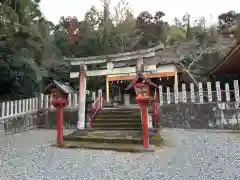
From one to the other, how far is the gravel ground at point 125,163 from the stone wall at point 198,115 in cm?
295

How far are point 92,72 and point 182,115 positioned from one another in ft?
15.0

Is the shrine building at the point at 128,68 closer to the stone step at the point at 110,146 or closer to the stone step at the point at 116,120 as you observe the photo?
the stone step at the point at 116,120

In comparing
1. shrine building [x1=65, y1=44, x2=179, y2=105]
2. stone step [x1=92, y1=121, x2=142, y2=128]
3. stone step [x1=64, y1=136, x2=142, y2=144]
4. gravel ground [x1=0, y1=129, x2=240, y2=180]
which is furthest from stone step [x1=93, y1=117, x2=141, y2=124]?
gravel ground [x1=0, y1=129, x2=240, y2=180]

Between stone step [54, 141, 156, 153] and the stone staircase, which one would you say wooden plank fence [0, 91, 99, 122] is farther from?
stone step [54, 141, 156, 153]

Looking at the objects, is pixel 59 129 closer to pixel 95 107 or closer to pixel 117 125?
pixel 117 125

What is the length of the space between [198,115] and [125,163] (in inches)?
252

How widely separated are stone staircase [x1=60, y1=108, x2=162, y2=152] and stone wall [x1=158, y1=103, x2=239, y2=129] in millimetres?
1608

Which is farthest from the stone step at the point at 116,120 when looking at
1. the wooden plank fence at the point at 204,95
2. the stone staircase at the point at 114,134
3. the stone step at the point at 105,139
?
the wooden plank fence at the point at 204,95

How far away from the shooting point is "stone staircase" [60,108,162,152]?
7.41 meters

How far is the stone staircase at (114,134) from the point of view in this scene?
7.41 m

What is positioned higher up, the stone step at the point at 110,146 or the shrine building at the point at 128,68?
the shrine building at the point at 128,68

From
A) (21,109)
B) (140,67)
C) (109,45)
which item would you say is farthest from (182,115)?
(109,45)

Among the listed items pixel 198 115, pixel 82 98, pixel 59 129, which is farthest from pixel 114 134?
pixel 198 115

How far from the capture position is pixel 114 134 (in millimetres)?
8609
